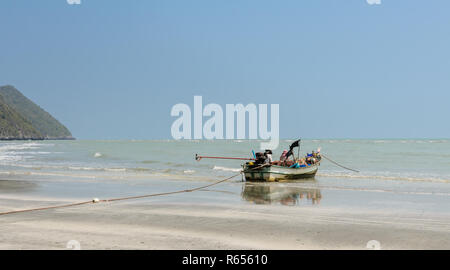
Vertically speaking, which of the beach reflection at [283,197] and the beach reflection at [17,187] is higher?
the beach reflection at [17,187]

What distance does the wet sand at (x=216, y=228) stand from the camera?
293 inches

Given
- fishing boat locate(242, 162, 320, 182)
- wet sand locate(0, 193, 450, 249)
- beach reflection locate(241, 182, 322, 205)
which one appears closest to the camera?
wet sand locate(0, 193, 450, 249)

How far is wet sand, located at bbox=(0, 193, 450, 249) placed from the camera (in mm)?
7453

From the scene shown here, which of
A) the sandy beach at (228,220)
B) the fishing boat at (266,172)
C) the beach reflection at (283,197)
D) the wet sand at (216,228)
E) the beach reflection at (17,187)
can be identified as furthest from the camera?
the fishing boat at (266,172)

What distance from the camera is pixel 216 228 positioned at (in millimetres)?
8969

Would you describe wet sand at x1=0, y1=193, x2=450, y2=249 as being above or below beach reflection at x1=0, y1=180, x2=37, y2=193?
above

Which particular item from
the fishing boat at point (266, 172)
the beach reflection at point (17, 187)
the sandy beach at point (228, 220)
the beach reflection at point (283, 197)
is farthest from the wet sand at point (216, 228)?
the fishing boat at point (266, 172)

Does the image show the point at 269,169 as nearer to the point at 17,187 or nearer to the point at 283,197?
the point at 283,197

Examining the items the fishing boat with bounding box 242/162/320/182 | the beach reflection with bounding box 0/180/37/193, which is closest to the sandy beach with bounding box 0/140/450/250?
the beach reflection with bounding box 0/180/37/193

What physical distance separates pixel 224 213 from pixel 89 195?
6446 mm

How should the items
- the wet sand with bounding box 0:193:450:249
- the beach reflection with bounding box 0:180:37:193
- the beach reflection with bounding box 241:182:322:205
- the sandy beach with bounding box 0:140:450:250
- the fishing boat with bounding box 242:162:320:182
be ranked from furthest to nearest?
1. the fishing boat with bounding box 242:162:320:182
2. the beach reflection with bounding box 0:180:37:193
3. the beach reflection with bounding box 241:182:322:205
4. the sandy beach with bounding box 0:140:450:250
5. the wet sand with bounding box 0:193:450:249

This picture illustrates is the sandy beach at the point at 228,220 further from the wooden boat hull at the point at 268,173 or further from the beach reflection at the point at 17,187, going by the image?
the wooden boat hull at the point at 268,173

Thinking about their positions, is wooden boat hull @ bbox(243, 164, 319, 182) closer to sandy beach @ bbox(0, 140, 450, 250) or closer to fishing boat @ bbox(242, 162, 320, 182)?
fishing boat @ bbox(242, 162, 320, 182)
